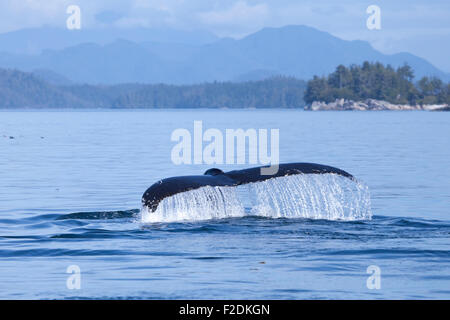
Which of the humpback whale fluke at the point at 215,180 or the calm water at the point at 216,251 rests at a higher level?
the humpback whale fluke at the point at 215,180

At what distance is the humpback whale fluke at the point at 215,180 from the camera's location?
11805 mm

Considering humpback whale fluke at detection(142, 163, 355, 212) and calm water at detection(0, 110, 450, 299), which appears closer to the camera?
calm water at detection(0, 110, 450, 299)

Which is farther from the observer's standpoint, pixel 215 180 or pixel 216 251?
pixel 215 180

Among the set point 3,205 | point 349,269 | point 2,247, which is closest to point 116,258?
point 2,247

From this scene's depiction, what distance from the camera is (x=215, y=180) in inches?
486

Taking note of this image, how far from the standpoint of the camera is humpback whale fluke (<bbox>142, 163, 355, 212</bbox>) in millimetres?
11805

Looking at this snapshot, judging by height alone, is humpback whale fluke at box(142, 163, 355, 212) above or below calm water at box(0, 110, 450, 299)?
above

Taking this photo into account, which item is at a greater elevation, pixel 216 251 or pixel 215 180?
pixel 215 180

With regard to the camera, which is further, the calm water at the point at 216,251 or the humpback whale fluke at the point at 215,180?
the humpback whale fluke at the point at 215,180

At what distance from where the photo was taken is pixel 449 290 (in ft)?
31.0
